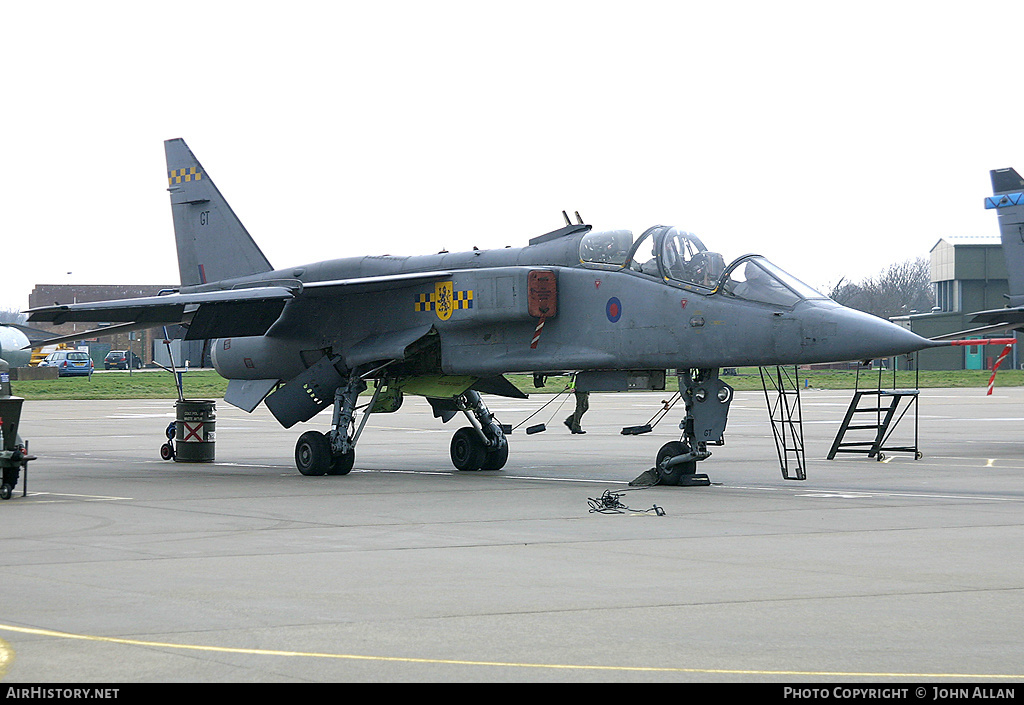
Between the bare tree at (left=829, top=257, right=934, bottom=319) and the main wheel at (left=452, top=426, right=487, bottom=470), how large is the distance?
9547cm

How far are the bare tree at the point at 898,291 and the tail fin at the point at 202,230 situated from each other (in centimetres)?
9399

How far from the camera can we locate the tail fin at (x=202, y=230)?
21391 millimetres

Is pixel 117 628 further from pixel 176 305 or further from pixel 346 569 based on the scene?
pixel 176 305

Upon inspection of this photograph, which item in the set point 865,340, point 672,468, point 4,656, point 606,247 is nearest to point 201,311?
point 606,247

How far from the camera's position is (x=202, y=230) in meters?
21.8

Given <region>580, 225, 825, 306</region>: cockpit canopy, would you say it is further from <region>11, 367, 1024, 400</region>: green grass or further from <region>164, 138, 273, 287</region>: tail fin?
<region>11, 367, 1024, 400</region>: green grass

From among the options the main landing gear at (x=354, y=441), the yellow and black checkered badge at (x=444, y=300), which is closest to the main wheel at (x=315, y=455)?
the main landing gear at (x=354, y=441)

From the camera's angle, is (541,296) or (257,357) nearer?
(541,296)

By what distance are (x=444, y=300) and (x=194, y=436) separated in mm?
6474

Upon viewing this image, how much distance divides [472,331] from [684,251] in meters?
3.40

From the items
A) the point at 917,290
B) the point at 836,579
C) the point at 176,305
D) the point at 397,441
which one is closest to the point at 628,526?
the point at 836,579

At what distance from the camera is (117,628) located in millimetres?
6438

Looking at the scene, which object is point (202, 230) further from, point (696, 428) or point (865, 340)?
point (865, 340)

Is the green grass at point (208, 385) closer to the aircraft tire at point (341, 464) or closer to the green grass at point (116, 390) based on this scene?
the green grass at point (116, 390)
